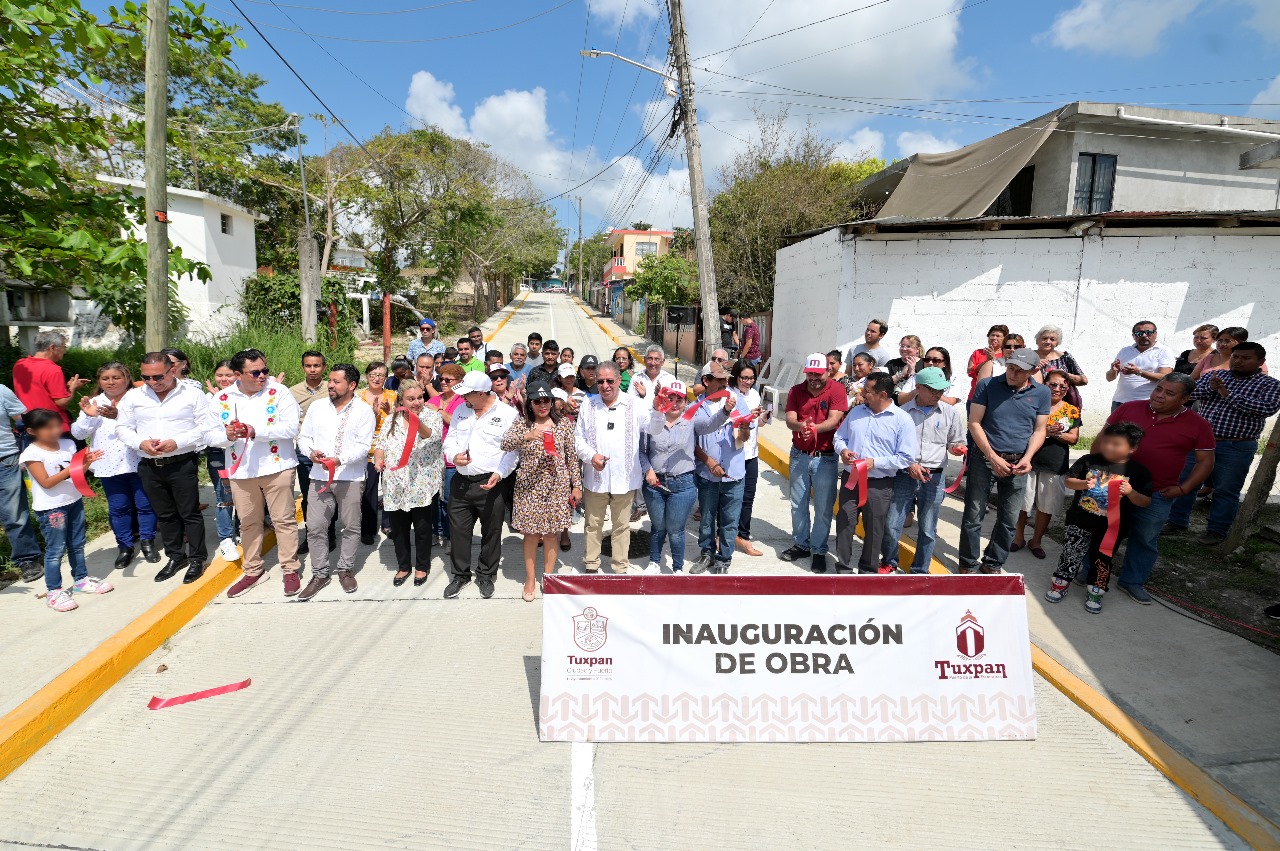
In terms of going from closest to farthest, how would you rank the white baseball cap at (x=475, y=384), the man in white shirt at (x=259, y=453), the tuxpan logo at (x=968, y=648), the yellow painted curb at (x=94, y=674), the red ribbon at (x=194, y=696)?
the yellow painted curb at (x=94, y=674), the tuxpan logo at (x=968, y=648), the red ribbon at (x=194, y=696), the white baseball cap at (x=475, y=384), the man in white shirt at (x=259, y=453)

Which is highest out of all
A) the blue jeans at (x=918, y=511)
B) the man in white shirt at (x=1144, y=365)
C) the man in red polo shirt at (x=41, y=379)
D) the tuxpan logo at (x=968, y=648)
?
the man in white shirt at (x=1144, y=365)

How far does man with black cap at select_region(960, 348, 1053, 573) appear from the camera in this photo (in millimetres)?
4789

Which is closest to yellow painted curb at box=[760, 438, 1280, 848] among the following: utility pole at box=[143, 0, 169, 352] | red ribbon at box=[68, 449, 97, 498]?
red ribbon at box=[68, 449, 97, 498]

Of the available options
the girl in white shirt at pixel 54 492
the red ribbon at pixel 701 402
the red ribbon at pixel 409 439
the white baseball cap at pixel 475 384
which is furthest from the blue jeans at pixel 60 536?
the red ribbon at pixel 701 402

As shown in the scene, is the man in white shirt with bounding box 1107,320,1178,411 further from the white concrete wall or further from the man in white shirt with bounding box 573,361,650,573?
the man in white shirt with bounding box 573,361,650,573

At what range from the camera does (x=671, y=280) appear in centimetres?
2180

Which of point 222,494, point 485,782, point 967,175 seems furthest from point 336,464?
point 967,175

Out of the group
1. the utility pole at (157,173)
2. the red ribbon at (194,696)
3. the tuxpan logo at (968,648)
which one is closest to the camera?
the tuxpan logo at (968,648)

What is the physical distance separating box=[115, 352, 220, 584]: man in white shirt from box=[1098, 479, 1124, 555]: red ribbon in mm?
6519

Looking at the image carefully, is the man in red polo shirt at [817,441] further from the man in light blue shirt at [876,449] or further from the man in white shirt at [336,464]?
the man in white shirt at [336,464]

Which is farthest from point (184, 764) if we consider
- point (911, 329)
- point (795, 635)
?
point (911, 329)

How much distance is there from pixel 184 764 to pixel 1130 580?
19.9 ft

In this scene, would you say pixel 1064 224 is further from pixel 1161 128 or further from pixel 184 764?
pixel 184 764

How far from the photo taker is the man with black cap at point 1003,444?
15.7 feet
